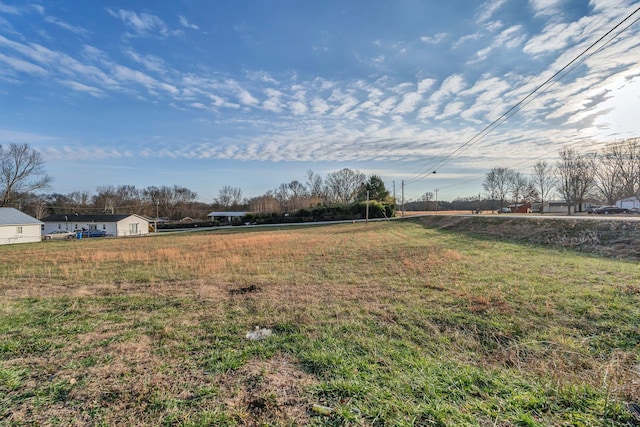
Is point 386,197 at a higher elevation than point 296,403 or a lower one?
higher

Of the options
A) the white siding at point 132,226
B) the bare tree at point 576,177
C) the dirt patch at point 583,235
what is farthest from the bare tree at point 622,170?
the white siding at point 132,226

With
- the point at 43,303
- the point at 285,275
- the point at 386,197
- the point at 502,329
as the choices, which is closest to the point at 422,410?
the point at 502,329

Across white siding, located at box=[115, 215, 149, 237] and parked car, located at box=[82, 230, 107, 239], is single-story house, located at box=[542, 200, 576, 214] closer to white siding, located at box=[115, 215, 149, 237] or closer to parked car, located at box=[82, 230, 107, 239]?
white siding, located at box=[115, 215, 149, 237]

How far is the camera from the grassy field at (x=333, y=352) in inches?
95.2

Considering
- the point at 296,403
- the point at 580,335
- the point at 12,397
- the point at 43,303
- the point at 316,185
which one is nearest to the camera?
the point at 296,403

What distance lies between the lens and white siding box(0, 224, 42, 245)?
33.2m

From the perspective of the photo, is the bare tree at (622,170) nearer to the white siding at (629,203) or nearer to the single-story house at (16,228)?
the white siding at (629,203)

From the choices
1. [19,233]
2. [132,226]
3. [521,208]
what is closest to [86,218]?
[132,226]

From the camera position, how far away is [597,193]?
45.6 meters

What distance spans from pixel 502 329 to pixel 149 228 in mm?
64804

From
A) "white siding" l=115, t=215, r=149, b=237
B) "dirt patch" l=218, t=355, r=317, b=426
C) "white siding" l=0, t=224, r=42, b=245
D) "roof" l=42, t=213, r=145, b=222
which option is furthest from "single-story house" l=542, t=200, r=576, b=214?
"white siding" l=0, t=224, r=42, b=245

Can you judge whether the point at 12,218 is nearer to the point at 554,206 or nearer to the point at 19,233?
the point at 19,233

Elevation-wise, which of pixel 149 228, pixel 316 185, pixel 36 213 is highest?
pixel 316 185

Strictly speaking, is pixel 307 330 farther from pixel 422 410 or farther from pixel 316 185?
pixel 316 185
